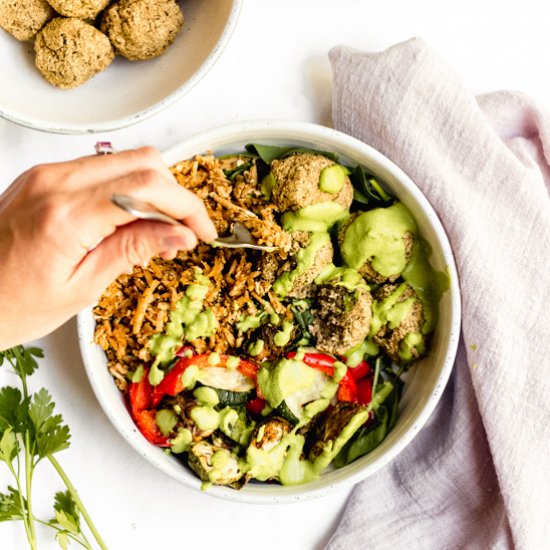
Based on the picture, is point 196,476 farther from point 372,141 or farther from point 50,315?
point 372,141

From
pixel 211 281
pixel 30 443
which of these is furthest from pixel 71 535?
pixel 211 281

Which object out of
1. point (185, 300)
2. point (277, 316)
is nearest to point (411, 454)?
point (277, 316)

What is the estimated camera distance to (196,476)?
1.48 metres

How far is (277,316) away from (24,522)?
70cm

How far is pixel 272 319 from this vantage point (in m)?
1.48

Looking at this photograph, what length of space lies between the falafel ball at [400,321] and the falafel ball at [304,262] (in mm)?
140

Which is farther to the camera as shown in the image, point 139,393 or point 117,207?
point 139,393

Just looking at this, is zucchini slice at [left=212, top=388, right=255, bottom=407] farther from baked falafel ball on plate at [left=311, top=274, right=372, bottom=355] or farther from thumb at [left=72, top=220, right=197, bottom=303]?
thumb at [left=72, top=220, right=197, bottom=303]

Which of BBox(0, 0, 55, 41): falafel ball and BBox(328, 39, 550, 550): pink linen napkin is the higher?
BBox(0, 0, 55, 41): falafel ball

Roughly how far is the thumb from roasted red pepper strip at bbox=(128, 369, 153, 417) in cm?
37

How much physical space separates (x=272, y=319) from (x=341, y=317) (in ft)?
0.44

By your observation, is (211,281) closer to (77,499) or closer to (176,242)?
(176,242)

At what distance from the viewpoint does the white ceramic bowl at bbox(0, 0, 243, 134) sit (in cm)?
142

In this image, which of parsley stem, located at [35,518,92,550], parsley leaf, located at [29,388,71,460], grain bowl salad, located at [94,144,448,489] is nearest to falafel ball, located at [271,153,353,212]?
grain bowl salad, located at [94,144,448,489]
